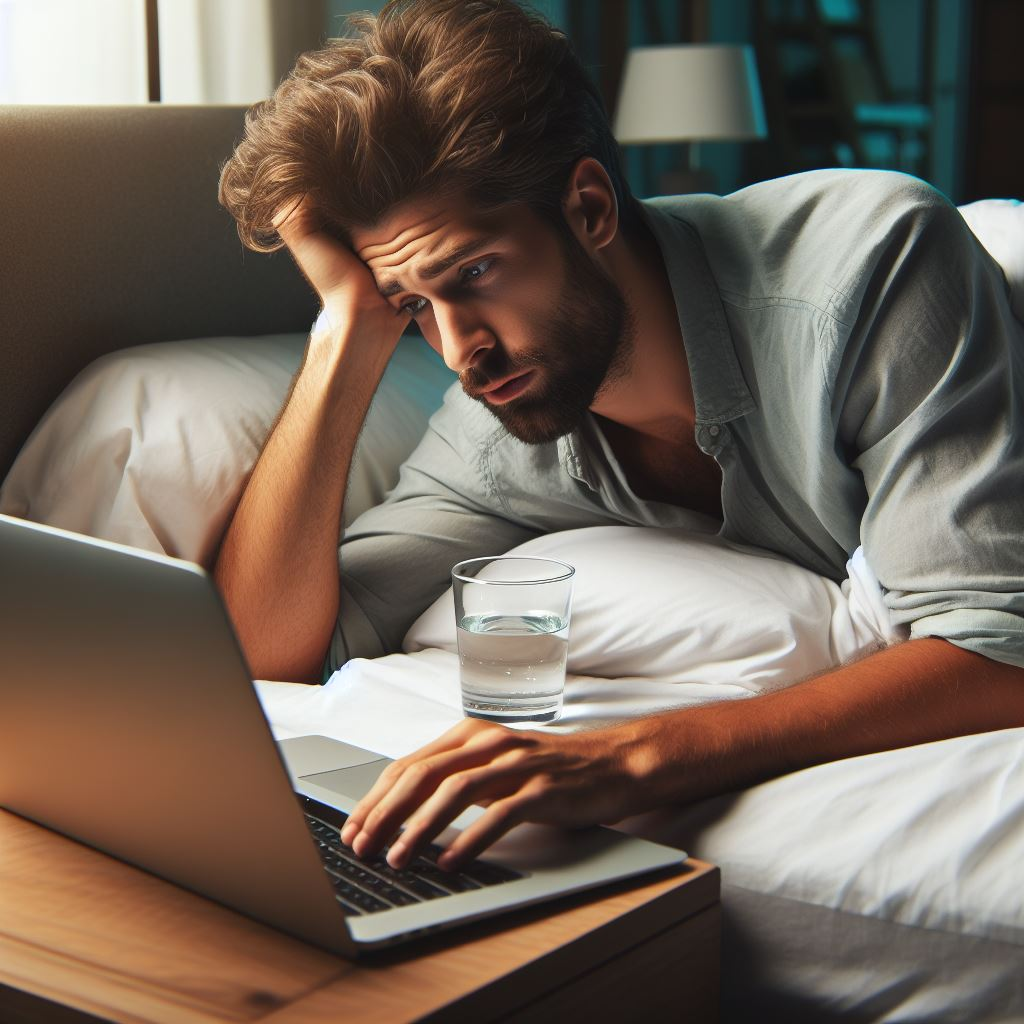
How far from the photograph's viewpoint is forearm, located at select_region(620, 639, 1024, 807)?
A: 859mm

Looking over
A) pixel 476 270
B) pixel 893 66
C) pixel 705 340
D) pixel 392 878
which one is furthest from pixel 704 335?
pixel 893 66

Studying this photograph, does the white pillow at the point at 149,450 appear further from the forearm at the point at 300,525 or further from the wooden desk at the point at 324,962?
the wooden desk at the point at 324,962

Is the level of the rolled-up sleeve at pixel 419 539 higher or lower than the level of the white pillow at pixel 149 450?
lower

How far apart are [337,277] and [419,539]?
0.97 ft

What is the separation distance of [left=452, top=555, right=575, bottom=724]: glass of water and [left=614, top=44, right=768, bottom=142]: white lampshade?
7.85 feet

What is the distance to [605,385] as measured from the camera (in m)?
1.32

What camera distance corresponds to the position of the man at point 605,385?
0.98 metres

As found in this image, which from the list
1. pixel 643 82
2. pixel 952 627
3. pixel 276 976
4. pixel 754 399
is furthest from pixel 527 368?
pixel 643 82

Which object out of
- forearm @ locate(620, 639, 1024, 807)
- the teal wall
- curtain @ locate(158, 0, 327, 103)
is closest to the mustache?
forearm @ locate(620, 639, 1024, 807)

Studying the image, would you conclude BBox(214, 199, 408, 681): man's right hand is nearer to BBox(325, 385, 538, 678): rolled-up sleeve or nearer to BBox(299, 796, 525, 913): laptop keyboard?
BBox(325, 385, 538, 678): rolled-up sleeve

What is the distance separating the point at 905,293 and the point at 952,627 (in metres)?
0.29

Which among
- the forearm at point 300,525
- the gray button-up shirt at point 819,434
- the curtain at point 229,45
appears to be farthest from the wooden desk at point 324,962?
the curtain at point 229,45

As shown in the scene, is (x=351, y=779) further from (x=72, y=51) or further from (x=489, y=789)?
(x=72, y=51)

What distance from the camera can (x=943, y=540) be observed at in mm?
1028
